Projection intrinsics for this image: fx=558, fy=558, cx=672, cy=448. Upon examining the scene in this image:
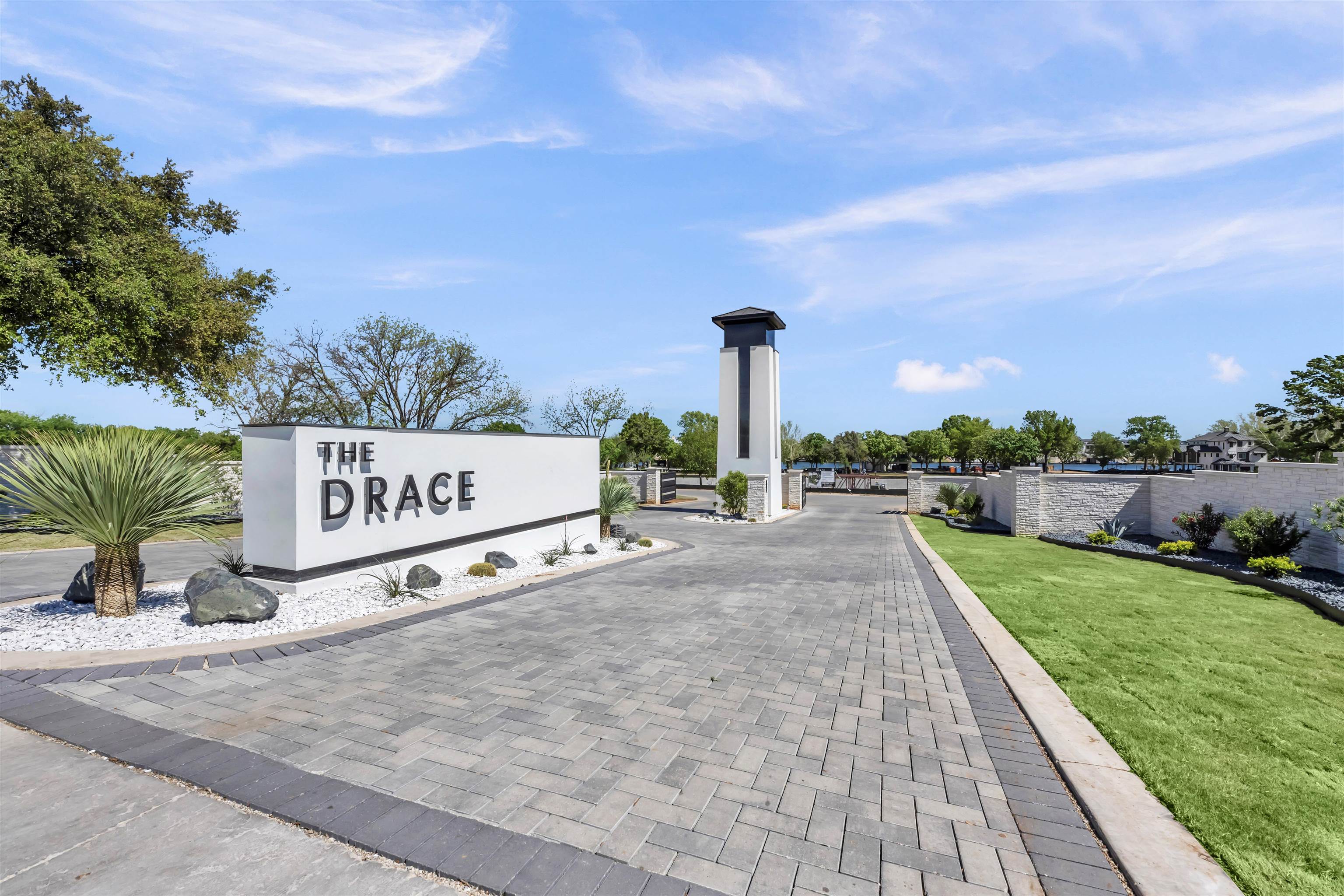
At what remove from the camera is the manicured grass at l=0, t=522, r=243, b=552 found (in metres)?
14.3

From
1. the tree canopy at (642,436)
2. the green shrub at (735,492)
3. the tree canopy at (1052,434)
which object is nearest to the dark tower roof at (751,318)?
the green shrub at (735,492)

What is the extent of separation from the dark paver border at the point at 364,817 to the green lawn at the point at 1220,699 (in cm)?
308

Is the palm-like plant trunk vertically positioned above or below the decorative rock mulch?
above

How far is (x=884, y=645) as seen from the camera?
664 cm

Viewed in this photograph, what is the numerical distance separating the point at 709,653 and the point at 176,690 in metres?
5.02

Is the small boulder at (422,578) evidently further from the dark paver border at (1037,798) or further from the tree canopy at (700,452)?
the tree canopy at (700,452)

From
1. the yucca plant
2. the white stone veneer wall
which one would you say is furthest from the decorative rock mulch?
the yucca plant

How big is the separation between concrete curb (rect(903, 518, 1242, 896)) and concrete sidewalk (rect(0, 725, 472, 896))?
138 inches

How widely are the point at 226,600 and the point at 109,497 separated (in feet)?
5.96

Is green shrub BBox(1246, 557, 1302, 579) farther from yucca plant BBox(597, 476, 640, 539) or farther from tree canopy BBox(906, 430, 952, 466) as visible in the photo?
tree canopy BBox(906, 430, 952, 466)

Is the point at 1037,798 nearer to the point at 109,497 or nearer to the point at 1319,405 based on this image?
the point at 109,497

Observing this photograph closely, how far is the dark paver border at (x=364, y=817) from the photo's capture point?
9.14 ft

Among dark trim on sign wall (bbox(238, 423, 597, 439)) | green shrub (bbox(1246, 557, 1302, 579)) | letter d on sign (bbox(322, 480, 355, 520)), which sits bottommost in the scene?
green shrub (bbox(1246, 557, 1302, 579))

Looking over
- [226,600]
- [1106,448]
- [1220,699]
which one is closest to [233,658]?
[226,600]
